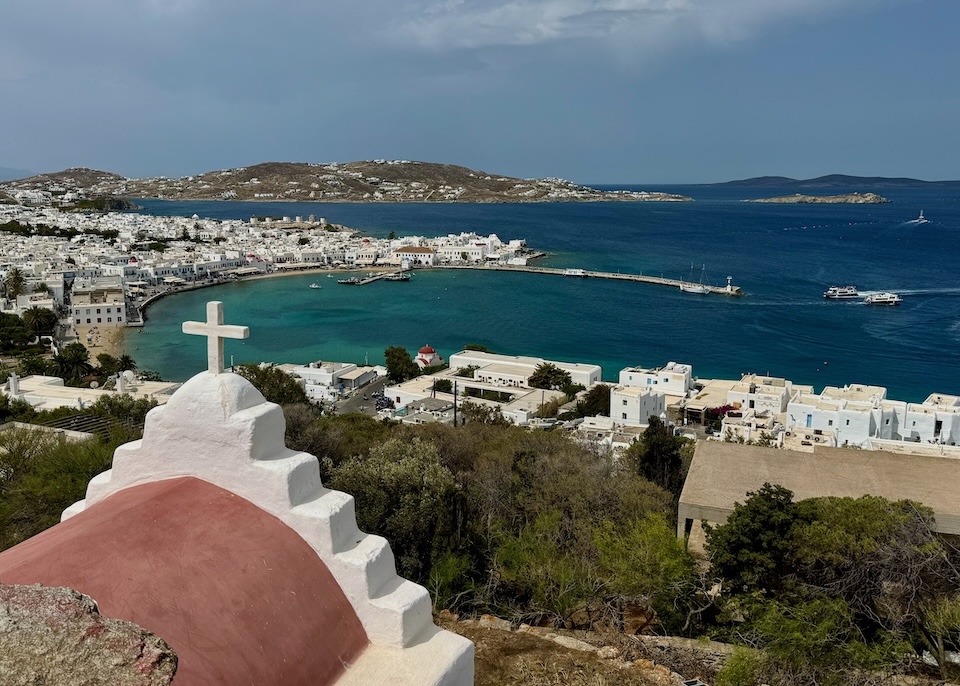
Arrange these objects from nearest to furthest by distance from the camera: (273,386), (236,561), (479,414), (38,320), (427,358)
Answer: (236,561), (273,386), (479,414), (427,358), (38,320)

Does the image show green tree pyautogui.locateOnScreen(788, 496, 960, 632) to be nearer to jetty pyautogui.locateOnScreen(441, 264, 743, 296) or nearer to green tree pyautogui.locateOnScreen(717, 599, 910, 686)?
green tree pyautogui.locateOnScreen(717, 599, 910, 686)

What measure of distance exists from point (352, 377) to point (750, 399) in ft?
58.4

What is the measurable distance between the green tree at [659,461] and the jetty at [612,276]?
4801 cm

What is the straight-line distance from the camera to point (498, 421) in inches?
903

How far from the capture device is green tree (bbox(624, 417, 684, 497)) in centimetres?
1625

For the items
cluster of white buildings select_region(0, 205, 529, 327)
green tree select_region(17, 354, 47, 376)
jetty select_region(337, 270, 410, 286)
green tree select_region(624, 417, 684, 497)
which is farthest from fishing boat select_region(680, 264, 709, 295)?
green tree select_region(17, 354, 47, 376)

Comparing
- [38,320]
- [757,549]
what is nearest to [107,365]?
[38,320]

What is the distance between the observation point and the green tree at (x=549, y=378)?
3406cm

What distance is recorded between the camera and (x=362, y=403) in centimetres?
3142

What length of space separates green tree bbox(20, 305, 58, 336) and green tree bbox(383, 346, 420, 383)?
22.0 m

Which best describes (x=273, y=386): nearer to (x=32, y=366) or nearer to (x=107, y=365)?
(x=107, y=365)

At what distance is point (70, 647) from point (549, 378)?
32494mm

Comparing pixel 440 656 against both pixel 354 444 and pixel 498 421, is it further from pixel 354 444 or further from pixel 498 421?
pixel 498 421

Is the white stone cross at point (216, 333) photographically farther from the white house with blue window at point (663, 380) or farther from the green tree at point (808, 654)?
the white house with blue window at point (663, 380)
